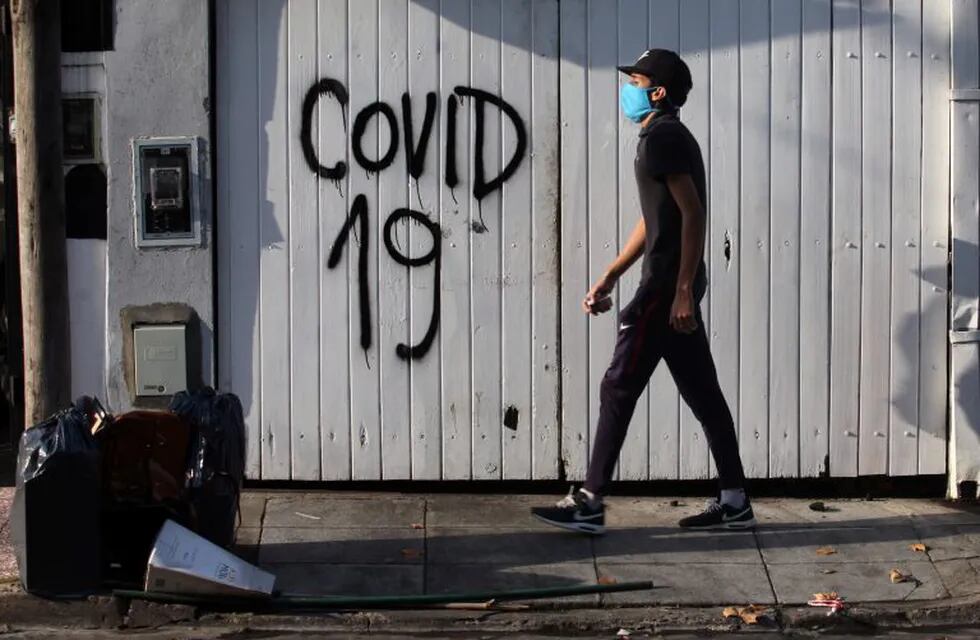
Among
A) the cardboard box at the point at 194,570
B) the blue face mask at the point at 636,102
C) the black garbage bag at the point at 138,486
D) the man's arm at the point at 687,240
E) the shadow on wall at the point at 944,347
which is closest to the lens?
the cardboard box at the point at 194,570

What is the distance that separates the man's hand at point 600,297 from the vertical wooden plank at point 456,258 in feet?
2.44

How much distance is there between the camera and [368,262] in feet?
24.3

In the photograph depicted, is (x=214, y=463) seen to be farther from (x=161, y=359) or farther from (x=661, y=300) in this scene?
(x=661, y=300)

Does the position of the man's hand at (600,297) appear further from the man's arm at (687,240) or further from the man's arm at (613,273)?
the man's arm at (687,240)

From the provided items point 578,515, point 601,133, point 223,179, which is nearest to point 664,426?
point 578,515

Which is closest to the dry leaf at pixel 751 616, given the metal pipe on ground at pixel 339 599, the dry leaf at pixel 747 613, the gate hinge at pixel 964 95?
the dry leaf at pixel 747 613

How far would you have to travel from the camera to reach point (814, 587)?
6.43 metres

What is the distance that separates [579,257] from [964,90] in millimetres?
1877

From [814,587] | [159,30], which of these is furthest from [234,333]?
[814,587]

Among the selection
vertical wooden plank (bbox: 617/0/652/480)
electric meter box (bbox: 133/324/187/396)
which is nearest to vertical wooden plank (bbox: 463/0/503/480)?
vertical wooden plank (bbox: 617/0/652/480)

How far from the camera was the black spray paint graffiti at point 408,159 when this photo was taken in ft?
24.1

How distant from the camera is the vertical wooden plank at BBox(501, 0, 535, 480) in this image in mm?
7293

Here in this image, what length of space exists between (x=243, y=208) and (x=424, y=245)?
840 millimetres

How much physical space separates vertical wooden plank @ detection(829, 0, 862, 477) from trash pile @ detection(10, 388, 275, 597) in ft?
8.94
